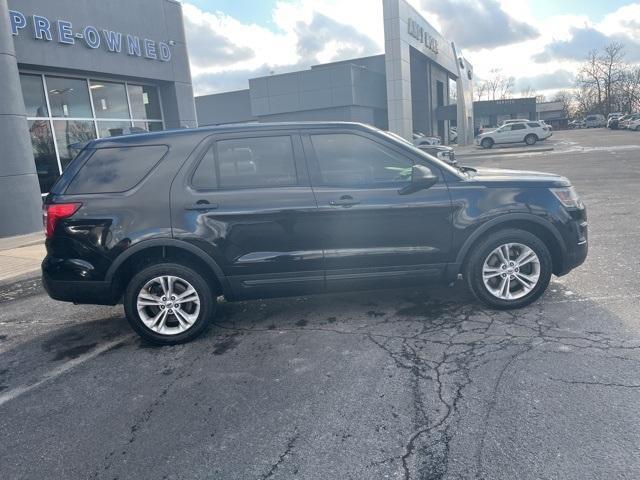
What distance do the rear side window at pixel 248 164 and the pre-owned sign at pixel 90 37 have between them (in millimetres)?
9803

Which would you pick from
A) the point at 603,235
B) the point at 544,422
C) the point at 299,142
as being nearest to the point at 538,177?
the point at 299,142

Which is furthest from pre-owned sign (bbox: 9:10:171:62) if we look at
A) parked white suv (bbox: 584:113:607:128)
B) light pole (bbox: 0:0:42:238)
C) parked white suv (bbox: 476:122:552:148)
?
parked white suv (bbox: 584:113:607:128)

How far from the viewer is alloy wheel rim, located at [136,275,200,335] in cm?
443

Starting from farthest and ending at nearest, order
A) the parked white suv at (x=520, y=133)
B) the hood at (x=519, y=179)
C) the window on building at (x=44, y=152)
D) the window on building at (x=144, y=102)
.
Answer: the parked white suv at (x=520, y=133)
the window on building at (x=144, y=102)
the window on building at (x=44, y=152)
the hood at (x=519, y=179)

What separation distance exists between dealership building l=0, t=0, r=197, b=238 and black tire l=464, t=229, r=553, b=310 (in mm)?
10344

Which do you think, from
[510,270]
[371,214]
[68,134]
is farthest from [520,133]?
[371,214]

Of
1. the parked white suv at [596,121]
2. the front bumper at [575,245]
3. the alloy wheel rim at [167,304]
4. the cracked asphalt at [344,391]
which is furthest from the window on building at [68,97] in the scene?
the parked white suv at [596,121]

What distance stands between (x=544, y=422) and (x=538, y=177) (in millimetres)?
2675

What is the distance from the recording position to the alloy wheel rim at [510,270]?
4703 millimetres

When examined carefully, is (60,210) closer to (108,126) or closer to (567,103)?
(108,126)

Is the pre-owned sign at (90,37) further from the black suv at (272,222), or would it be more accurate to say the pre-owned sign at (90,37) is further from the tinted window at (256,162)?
the tinted window at (256,162)

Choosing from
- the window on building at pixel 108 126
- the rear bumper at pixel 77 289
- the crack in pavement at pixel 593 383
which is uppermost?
the window on building at pixel 108 126

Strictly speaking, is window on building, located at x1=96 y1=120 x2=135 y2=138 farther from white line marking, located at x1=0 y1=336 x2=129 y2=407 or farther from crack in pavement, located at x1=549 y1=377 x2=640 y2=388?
crack in pavement, located at x1=549 y1=377 x2=640 y2=388

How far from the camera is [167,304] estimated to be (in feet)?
14.6
